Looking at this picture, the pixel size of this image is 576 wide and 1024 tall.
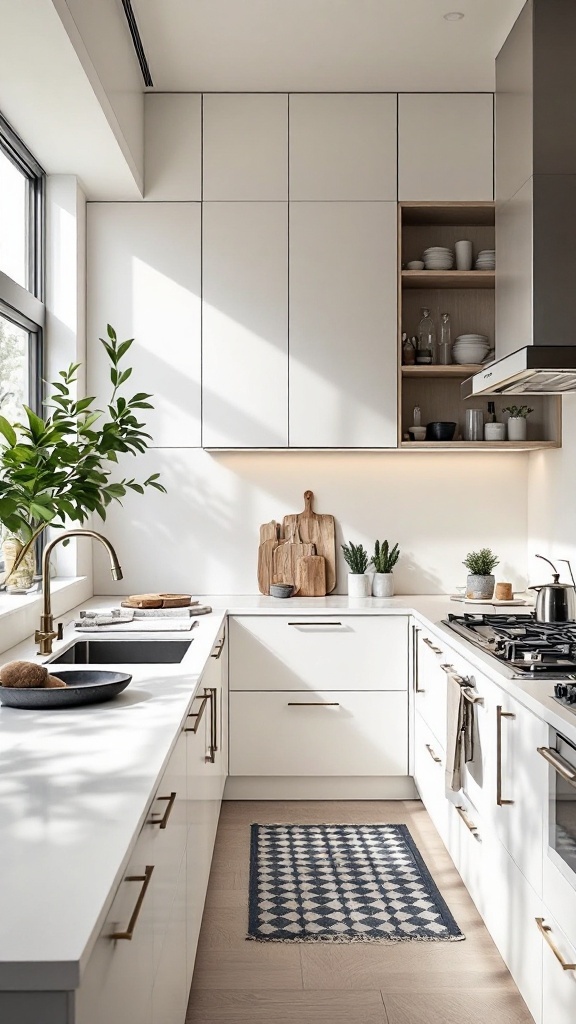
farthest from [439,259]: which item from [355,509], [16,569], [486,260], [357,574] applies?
[16,569]

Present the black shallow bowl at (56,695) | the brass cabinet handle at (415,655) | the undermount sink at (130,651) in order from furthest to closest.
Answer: the brass cabinet handle at (415,655)
the undermount sink at (130,651)
the black shallow bowl at (56,695)

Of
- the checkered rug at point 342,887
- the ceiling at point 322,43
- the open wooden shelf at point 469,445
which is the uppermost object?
the ceiling at point 322,43

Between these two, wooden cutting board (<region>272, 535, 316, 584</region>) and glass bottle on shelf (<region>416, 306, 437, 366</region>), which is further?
wooden cutting board (<region>272, 535, 316, 584</region>)

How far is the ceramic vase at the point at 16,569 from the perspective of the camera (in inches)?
119

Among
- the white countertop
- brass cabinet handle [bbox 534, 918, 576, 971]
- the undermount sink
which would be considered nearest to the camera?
the white countertop

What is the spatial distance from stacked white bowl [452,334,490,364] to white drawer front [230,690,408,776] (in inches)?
59.8

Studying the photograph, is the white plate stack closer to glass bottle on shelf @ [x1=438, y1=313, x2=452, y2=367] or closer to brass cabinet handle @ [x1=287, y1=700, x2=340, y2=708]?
glass bottle on shelf @ [x1=438, y1=313, x2=452, y2=367]

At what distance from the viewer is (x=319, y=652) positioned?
3715mm

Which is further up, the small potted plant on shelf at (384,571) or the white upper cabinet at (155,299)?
the white upper cabinet at (155,299)

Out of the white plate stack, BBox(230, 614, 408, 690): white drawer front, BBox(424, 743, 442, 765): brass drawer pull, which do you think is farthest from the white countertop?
the white plate stack

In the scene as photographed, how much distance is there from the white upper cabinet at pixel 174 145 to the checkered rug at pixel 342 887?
272 cm

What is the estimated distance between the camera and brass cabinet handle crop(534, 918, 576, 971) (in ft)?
5.67

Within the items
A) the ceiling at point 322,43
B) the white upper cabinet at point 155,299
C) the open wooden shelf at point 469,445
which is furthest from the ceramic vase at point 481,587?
the ceiling at point 322,43

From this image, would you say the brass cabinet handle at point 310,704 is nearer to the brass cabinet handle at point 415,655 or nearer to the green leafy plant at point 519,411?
the brass cabinet handle at point 415,655
